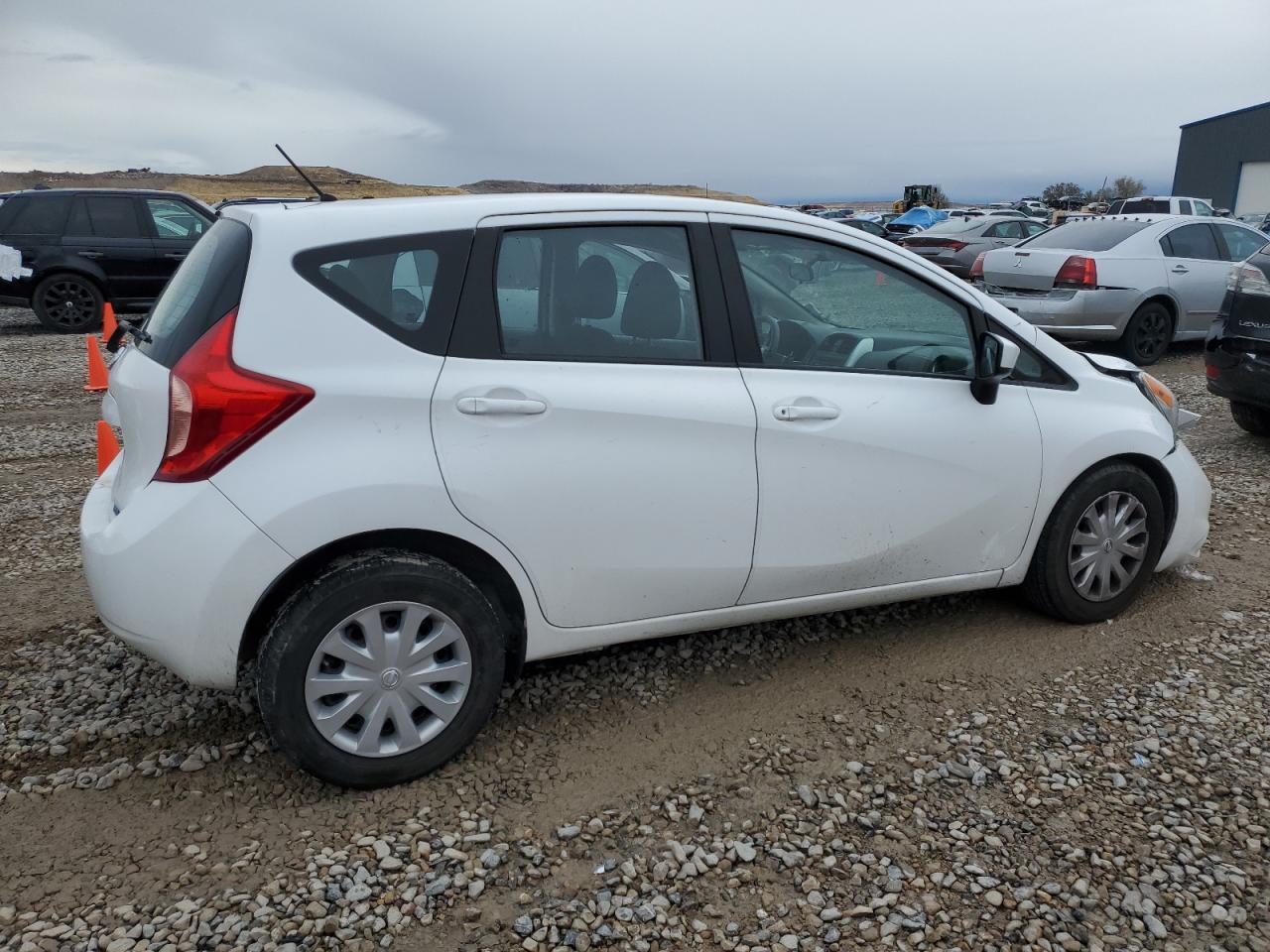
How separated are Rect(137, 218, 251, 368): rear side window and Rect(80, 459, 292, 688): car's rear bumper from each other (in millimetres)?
424

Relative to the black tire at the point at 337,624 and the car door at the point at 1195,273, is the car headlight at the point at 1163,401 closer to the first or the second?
the black tire at the point at 337,624

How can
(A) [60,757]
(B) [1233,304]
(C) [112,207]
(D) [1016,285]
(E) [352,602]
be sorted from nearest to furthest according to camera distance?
(E) [352,602] < (A) [60,757] < (B) [1233,304] < (D) [1016,285] < (C) [112,207]

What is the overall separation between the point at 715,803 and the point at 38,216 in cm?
1263

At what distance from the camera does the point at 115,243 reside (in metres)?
12.1

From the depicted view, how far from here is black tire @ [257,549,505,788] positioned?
2639mm

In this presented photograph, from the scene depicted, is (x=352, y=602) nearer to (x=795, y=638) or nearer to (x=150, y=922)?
(x=150, y=922)

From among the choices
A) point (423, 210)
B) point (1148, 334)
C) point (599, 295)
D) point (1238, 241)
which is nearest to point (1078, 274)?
point (1148, 334)

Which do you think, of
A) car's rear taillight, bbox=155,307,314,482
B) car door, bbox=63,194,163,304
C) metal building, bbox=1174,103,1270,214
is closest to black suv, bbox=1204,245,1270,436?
car's rear taillight, bbox=155,307,314,482

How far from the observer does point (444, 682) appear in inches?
114

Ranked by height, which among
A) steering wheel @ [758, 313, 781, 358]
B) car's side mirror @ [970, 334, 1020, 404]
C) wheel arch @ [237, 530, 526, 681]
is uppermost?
steering wheel @ [758, 313, 781, 358]

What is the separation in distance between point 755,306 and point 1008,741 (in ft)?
5.49

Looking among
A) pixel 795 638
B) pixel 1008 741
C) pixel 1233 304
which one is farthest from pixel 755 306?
pixel 1233 304

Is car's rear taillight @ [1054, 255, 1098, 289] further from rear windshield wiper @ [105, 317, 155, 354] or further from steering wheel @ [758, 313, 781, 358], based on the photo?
rear windshield wiper @ [105, 317, 155, 354]

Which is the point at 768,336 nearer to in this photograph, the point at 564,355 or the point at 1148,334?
the point at 564,355
